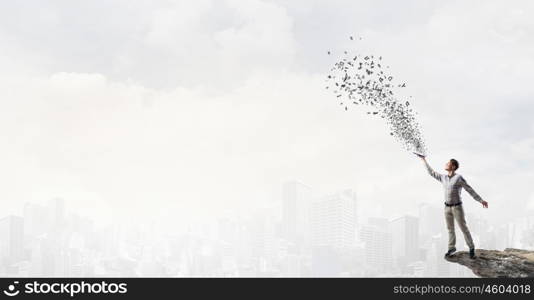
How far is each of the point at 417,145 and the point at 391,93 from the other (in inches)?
49.2

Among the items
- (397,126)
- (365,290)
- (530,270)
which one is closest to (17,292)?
(365,290)

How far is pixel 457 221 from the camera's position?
43.5 feet

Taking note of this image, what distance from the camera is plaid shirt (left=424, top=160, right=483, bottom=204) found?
42.9 feet

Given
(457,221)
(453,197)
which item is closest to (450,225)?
(457,221)

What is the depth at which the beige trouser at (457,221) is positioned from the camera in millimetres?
13203

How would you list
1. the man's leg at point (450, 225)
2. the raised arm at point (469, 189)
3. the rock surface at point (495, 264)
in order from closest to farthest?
the raised arm at point (469, 189) < the man's leg at point (450, 225) < the rock surface at point (495, 264)

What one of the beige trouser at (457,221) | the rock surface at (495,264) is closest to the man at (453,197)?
the beige trouser at (457,221)

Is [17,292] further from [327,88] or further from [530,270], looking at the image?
[530,270]

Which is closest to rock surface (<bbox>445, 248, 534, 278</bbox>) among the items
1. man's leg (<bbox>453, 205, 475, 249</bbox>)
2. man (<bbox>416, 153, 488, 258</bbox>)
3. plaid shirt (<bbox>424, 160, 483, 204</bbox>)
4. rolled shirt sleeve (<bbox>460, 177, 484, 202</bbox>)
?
man (<bbox>416, 153, 488, 258</bbox>)

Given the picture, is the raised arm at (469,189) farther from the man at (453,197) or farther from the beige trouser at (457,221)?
the beige trouser at (457,221)

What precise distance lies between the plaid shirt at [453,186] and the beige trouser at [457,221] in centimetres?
16

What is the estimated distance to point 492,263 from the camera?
1356cm

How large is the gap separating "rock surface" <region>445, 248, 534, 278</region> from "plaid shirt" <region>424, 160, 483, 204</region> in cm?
126

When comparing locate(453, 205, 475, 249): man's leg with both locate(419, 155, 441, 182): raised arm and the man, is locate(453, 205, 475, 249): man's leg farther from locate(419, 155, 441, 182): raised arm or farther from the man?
locate(419, 155, 441, 182): raised arm
